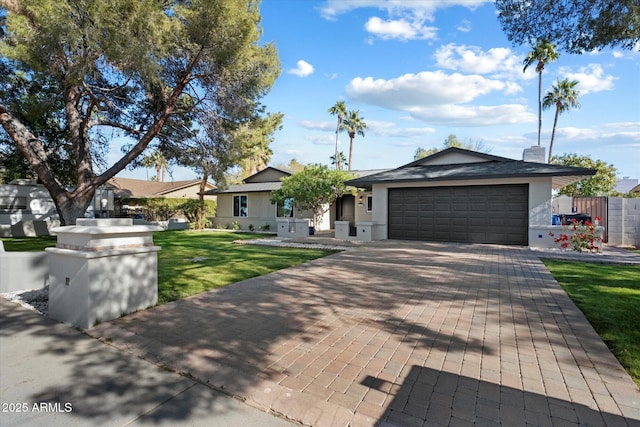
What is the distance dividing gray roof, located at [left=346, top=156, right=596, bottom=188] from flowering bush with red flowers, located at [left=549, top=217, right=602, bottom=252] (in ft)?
6.10

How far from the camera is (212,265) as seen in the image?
8.57 meters

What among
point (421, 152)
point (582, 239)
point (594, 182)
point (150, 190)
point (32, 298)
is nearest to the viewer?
point (32, 298)

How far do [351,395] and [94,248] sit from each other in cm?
361

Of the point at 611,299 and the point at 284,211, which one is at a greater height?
the point at 284,211

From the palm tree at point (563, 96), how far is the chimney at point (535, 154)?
23.0 m

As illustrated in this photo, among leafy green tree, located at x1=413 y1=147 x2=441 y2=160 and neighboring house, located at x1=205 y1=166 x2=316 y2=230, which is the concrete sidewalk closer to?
neighboring house, located at x1=205 y1=166 x2=316 y2=230

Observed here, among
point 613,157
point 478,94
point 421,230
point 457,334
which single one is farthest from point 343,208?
point 613,157

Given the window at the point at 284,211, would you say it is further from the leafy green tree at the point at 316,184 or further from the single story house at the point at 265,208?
the leafy green tree at the point at 316,184

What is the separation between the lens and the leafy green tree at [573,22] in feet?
19.4

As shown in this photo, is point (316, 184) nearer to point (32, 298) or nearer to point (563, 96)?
point (32, 298)

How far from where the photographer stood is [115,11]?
8.88 m

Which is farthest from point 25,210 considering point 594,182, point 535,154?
point 594,182

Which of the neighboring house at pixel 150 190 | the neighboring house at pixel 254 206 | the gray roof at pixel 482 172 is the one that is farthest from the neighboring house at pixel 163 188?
the gray roof at pixel 482 172

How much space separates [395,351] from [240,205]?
21.3 meters
